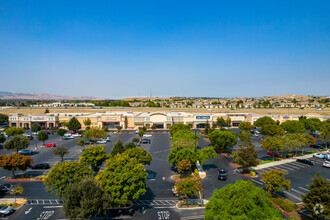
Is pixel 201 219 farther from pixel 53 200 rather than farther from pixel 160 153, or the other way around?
pixel 160 153

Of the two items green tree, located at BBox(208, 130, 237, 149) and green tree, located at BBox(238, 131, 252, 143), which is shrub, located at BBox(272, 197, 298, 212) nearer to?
green tree, located at BBox(238, 131, 252, 143)

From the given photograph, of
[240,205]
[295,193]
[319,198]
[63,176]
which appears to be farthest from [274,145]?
[63,176]

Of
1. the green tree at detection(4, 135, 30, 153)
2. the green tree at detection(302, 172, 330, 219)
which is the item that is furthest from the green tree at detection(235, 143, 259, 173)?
the green tree at detection(4, 135, 30, 153)

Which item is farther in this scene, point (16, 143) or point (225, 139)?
point (225, 139)

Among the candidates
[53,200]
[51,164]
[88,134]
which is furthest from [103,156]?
[88,134]

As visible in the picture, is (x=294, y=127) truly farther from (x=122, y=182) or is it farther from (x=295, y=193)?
(x=122, y=182)

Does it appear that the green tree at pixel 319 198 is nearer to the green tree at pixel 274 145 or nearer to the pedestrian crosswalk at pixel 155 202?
the pedestrian crosswalk at pixel 155 202
